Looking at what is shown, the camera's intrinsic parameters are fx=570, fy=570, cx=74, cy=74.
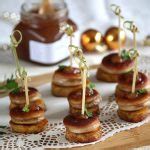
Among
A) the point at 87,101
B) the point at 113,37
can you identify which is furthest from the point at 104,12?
the point at 87,101

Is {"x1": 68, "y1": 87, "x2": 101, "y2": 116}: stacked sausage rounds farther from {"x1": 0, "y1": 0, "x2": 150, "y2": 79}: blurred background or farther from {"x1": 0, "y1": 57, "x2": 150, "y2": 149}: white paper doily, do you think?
{"x1": 0, "y1": 0, "x2": 150, "y2": 79}: blurred background

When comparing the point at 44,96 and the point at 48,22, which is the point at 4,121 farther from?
the point at 48,22

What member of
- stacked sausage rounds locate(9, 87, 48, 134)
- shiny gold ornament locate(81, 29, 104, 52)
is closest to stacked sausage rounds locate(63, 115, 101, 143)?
stacked sausage rounds locate(9, 87, 48, 134)

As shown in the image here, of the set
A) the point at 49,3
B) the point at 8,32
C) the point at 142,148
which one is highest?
the point at 49,3

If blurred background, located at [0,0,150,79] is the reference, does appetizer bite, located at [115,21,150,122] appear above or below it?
below

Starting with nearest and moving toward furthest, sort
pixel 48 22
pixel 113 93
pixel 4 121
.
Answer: pixel 4 121, pixel 113 93, pixel 48 22

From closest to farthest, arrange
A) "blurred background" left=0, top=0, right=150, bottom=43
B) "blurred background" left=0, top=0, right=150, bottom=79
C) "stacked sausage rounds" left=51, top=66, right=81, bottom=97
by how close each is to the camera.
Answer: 1. "stacked sausage rounds" left=51, top=66, right=81, bottom=97
2. "blurred background" left=0, top=0, right=150, bottom=79
3. "blurred background" left=0, top=0, right=150, bottom=43

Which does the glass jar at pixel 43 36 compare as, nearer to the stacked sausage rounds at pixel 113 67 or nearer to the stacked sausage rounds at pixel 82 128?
the stacked sausage rounds at pixel 113 67

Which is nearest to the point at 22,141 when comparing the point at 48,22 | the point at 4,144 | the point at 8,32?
the point at 4,144
